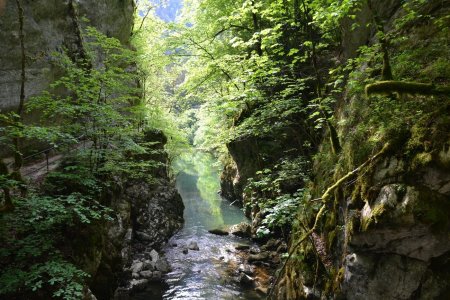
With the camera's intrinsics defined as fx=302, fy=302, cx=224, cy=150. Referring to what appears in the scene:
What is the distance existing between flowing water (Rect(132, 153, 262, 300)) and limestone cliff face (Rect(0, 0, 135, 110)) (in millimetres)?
10054

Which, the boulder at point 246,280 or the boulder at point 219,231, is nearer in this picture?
the boulder at point 246,280

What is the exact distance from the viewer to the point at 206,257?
16.0 m

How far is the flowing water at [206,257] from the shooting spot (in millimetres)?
12391

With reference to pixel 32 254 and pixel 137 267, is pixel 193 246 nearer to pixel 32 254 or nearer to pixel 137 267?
pixel 137 267

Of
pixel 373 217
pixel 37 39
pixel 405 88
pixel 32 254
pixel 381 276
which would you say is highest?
pixel 37 39

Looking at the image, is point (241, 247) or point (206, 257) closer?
point (206, 257)

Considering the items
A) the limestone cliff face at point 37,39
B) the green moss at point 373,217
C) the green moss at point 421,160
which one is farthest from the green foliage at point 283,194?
the limestone cliff face at point 37,39

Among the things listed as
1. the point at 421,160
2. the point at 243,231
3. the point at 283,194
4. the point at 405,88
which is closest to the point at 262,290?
the point at 283,194

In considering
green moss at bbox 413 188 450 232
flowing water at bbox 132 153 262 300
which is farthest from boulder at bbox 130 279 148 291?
green moss at bbox 413 188 450 232

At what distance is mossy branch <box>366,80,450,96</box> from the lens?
17.1 ft

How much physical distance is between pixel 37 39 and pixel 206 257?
13.0 m

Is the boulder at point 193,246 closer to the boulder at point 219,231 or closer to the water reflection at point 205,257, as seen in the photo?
the water reflection at point 205,257

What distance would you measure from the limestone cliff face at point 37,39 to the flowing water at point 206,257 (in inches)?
396

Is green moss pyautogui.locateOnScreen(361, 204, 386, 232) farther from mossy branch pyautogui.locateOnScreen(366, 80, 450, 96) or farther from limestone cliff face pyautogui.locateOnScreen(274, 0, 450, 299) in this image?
mossy branch pyautogui.locateOnScreen(366, 80, 450, 96)
